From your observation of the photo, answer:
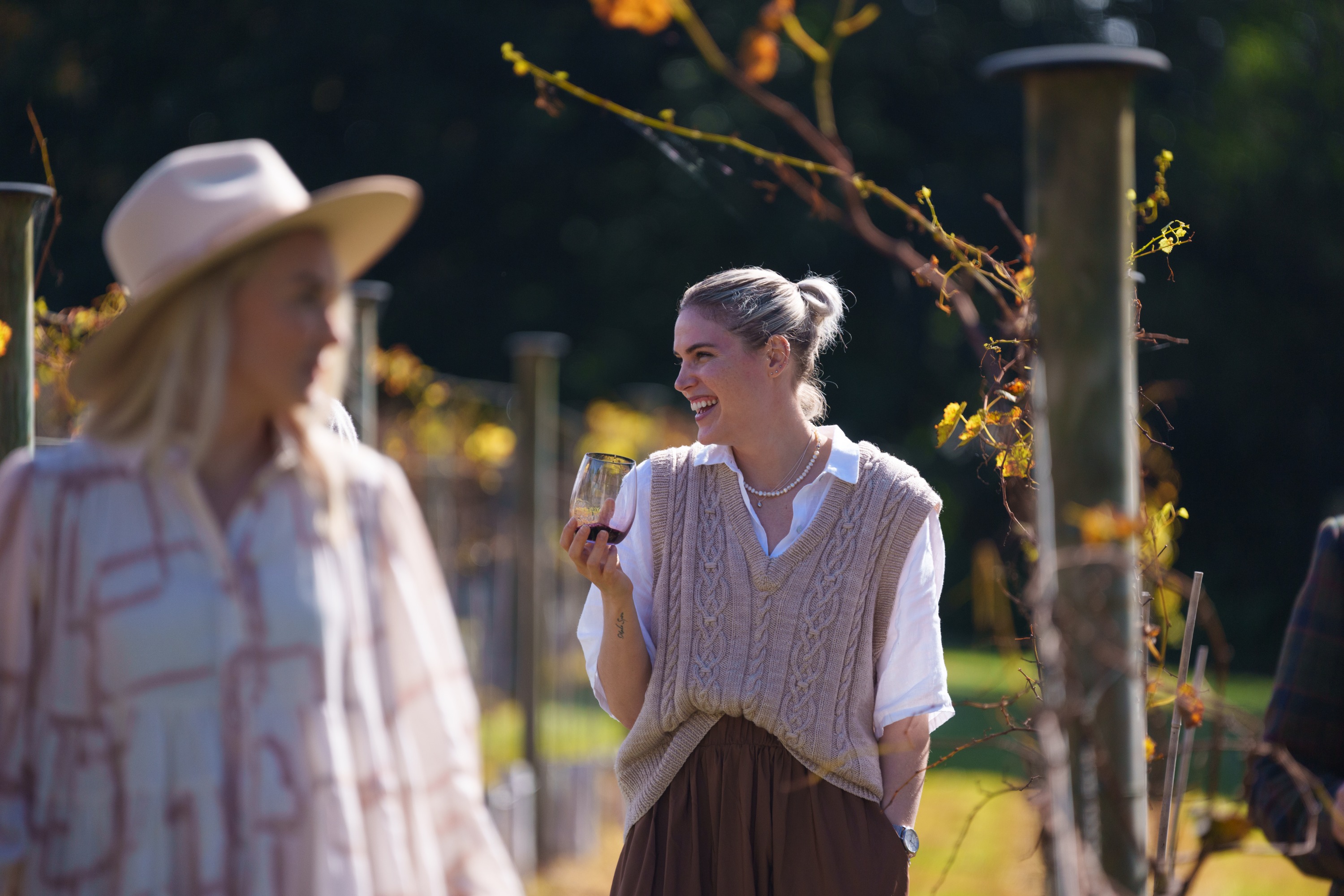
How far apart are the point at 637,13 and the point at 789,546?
1144 mm

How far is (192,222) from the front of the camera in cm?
171

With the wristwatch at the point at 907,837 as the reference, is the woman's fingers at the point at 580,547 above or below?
above

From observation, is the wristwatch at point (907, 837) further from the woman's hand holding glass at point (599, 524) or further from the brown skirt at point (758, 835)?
the woman's hand holding glass at point (599, 524)

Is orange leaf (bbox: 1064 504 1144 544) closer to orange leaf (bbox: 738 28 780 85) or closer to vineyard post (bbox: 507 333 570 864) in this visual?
orange leaf (bbox: 738 28 780 85)

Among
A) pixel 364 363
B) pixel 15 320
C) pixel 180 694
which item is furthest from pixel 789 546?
pixel 364 363

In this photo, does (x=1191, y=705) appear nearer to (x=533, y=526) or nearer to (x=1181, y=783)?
(x=1181, y=783)

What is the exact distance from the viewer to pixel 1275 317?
1562cm

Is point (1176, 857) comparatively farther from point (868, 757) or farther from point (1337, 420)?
point (1337, 420)

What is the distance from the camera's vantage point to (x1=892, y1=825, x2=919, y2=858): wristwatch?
8.93 feet

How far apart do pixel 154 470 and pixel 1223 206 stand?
15.1 meters

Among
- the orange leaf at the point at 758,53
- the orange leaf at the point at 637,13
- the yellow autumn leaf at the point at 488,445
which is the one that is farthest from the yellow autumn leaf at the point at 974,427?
the yellow autumn leaf at the point at 488,445

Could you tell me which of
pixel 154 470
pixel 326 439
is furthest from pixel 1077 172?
pixel 154 470

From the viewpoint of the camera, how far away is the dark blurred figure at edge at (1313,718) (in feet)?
6.90

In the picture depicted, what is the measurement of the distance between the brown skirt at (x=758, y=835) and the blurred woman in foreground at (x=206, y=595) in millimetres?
996
